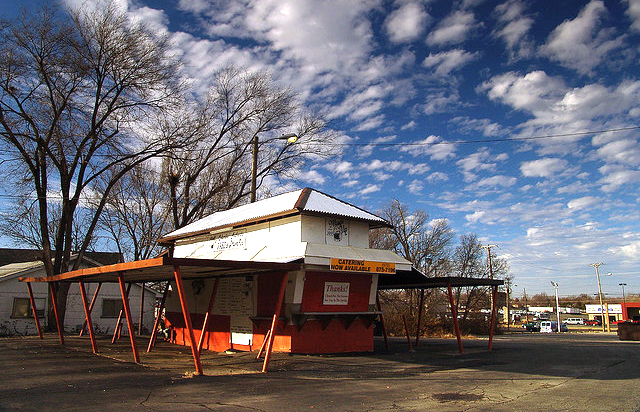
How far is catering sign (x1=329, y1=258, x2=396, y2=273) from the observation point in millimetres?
14055

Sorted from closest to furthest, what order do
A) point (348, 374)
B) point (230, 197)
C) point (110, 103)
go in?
point (348, 374), point (110, 103), point (230, 197)

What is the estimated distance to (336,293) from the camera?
51.1 ft

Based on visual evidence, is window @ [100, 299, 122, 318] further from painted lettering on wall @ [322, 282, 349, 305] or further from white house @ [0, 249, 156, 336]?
painted lettering on wall @ [322, 282, 349, 305]

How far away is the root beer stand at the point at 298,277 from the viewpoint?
563 inches

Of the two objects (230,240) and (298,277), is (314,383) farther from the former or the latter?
(230,240)

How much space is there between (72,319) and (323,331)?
19.8m

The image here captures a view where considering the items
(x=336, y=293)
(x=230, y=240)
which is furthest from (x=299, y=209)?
(x=230, y=240)

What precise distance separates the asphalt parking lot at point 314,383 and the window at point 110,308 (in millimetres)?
13997

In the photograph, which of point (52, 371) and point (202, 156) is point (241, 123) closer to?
point (202, 156)

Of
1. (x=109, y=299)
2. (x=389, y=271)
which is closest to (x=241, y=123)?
(x=109, y=299)

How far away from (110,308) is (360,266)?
21.1 metres

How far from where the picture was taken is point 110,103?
23328 mm

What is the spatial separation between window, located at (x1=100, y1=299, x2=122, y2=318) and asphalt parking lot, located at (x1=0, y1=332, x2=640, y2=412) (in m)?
14.0

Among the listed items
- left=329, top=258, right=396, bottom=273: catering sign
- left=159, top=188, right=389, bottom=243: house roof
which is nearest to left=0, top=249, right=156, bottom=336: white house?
left=159, top=188, right=389, bottom=243: house roof
